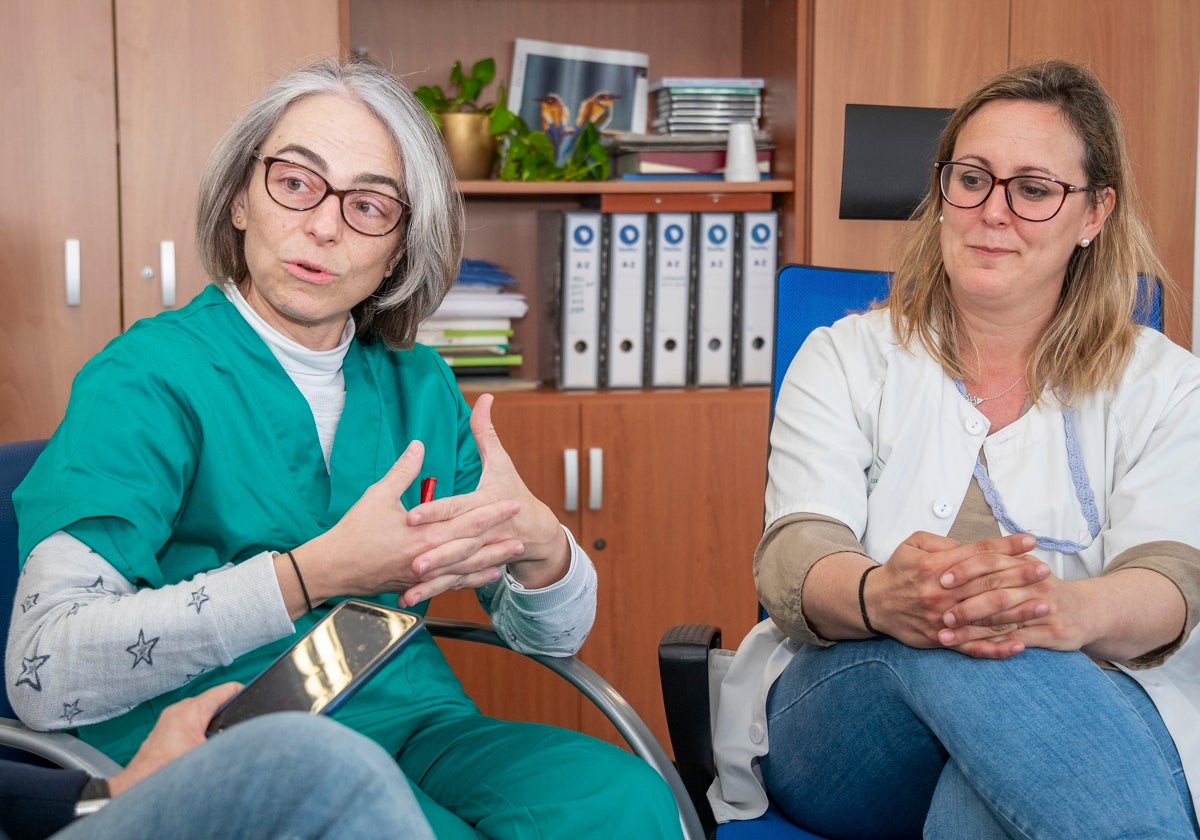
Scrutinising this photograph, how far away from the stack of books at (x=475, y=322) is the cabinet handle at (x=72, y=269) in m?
0.67

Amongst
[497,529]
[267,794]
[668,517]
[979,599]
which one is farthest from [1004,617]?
[668,517]

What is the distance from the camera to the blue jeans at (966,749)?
1152mm

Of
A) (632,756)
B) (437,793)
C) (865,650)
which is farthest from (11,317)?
(865,650)

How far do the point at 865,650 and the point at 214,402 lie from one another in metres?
0.78

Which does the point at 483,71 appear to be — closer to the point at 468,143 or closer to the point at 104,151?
the point at 468,143

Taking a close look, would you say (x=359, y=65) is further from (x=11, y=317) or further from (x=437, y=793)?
(x=11, y=317)

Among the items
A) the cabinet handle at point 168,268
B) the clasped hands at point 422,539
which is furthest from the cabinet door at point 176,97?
the clasped hands at point 422,539

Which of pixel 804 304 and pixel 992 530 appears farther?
pixel 804 304

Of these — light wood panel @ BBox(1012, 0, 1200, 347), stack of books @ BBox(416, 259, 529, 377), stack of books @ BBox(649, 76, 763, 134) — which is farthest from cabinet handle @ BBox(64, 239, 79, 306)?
light wood panel @ BBox(1012, 0, 1200, 347)

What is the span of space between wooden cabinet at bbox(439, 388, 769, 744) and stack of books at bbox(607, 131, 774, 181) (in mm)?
469

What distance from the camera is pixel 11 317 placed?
2.33m

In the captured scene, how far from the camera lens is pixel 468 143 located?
263 centimetres

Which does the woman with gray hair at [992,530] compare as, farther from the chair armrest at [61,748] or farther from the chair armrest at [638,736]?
the chair armrest at [61,748]

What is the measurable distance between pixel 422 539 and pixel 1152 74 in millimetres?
2138
